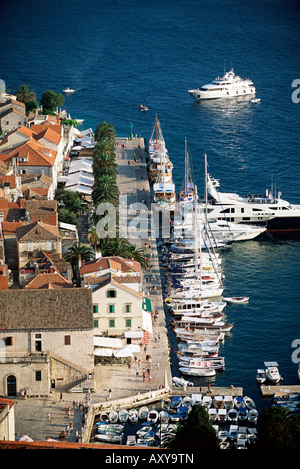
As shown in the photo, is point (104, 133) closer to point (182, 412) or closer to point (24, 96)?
point (24, 96)

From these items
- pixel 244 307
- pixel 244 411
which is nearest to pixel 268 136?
pixel 244 307

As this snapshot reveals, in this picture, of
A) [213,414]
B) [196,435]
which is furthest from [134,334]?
[196,435]

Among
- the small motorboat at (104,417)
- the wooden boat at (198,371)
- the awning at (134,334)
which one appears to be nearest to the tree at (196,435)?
the small motorboat at (104,417)

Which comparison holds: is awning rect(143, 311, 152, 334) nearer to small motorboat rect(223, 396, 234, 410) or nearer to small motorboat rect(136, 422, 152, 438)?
small motorboat rect(223, 396, 234, 410)

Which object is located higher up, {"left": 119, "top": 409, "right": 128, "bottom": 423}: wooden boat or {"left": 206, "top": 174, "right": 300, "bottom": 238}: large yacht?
{"left": 206, "top": 174, "right": 300, "bottom": 238}: large yacht

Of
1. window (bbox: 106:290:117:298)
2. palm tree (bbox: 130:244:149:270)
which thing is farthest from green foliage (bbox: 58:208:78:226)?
window (bbox: 106:290:117:298)
